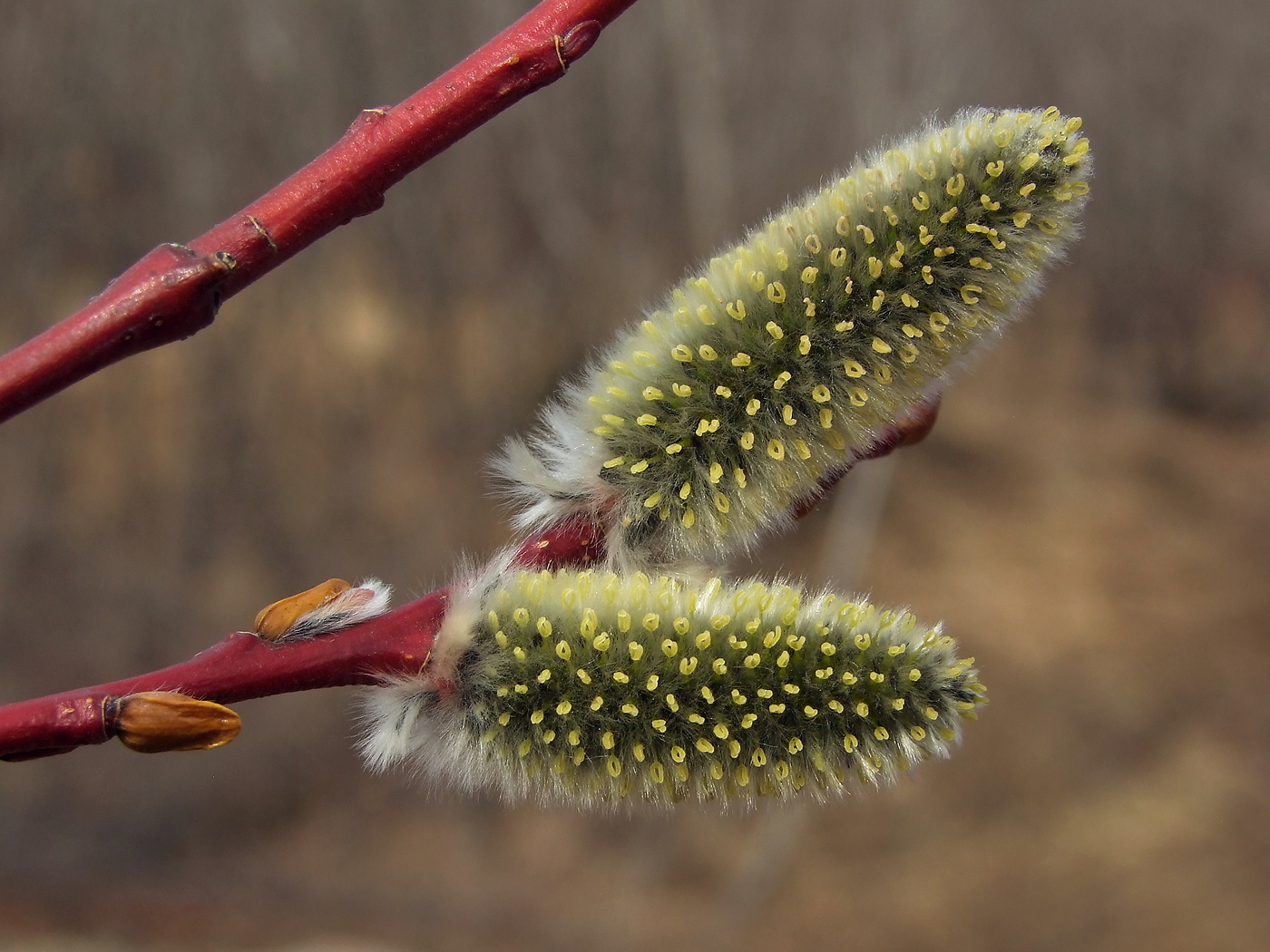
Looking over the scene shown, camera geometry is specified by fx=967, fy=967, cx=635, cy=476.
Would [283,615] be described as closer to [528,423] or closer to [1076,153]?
[1076,153]

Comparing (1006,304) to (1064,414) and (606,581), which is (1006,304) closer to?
(606,581)

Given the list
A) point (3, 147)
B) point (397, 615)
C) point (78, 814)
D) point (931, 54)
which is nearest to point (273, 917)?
point (78, 814)

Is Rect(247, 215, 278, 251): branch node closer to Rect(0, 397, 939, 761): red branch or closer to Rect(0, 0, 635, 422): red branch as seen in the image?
Rect(0, 0, 635, 422): red branch

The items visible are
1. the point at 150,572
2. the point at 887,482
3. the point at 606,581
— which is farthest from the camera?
the point at 887,482

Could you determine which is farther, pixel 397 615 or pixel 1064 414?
pixel 1064 414

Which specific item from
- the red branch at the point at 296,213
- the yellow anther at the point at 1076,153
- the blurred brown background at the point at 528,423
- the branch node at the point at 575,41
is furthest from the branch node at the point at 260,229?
the blurred brown background at the point at 528,423

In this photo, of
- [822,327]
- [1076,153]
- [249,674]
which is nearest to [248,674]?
[249,674]
